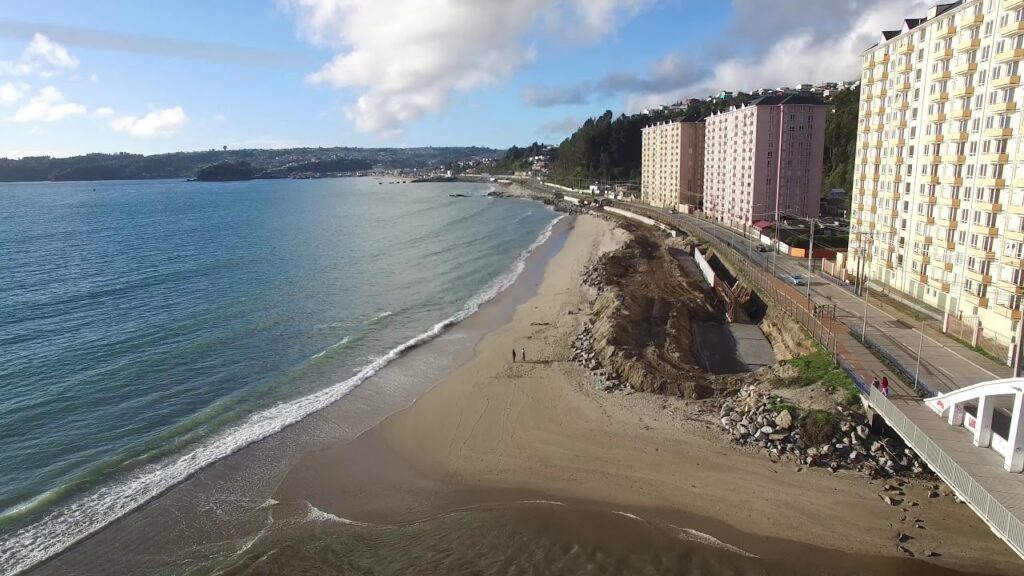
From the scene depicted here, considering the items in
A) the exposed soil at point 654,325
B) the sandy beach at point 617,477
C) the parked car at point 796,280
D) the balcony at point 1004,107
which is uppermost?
the balcony at point 1004,107

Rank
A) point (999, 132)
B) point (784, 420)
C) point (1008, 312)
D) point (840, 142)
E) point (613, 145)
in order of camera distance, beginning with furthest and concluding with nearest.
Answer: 1. point (613, 145)
2. point (840, 142)
3. point (999, 132)
4. point (1008, 312)
5. point (784, 420)

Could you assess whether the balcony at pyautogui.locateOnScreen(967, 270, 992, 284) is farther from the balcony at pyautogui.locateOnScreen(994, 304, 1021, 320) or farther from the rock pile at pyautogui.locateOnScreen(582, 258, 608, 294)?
the rock pile at pyautogui.locateOnScreen(582, 258, 608, 294)

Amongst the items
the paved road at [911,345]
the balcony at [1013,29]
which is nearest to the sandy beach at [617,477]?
the paved road at [911,345]

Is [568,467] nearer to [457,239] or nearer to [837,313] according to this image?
[837,313]

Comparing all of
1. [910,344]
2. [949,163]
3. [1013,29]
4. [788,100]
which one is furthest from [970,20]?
[788,100]

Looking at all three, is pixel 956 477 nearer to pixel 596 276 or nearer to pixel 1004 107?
pixel 1004 107

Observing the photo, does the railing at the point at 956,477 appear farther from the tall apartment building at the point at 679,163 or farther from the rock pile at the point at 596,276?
the tall apartment building at the point at 679,163
